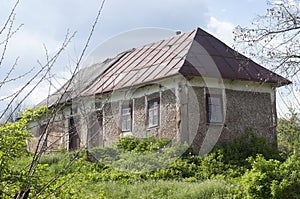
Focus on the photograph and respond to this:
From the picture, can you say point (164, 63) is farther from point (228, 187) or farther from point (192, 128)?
point (228, 187)

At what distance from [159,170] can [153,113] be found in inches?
150

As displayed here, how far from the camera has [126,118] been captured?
691 inches

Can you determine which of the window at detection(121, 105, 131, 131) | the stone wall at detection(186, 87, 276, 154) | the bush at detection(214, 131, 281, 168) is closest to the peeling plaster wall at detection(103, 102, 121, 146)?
the window at detection(121, 105, 131, 131)

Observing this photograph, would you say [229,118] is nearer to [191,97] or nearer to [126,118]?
[191,97]

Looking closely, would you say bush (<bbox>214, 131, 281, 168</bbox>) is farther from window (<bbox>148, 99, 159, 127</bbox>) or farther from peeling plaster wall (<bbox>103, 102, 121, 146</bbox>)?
peeling plaster wall (<bbox>103, 102, 121, 146</bbox>)

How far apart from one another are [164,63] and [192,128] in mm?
2819

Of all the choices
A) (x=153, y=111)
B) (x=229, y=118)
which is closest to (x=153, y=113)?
(x=153, y=111)

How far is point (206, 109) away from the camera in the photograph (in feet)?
51.5

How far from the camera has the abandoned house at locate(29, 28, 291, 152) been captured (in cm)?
1530

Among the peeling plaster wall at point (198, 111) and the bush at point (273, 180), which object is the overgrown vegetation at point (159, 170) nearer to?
the bush at point (273, 180)

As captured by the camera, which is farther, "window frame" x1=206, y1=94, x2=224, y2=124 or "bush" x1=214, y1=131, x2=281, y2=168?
"window frame" x1=206, y1=94, x2=224, y2=124

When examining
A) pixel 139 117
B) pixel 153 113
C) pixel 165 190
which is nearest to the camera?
pixel 165 190

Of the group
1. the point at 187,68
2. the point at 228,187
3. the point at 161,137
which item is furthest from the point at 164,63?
the point at 228,187

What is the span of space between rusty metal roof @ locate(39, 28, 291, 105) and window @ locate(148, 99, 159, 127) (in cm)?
82
